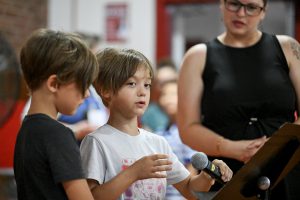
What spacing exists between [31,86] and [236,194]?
647 millimetres

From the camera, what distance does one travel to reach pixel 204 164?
5.52 ft

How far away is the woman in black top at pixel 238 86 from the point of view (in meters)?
2.34

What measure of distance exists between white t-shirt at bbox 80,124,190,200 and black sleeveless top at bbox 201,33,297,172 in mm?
461

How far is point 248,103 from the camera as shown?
234 centimetres

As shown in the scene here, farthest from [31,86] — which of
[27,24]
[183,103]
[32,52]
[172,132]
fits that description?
[27,24]

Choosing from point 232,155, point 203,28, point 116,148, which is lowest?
point 203,28

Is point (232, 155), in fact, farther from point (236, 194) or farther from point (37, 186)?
point (37, 186)

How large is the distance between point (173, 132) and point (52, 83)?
1713 millimetres

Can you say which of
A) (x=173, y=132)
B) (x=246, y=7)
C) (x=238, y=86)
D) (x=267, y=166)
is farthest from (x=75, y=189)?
(x=173, y=132)

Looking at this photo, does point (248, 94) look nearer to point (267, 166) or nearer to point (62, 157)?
point (267, 166)

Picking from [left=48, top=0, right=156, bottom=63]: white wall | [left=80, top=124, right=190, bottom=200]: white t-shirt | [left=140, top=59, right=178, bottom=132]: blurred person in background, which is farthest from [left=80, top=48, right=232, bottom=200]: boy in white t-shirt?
[left=48, top=0, right=156, bottom=63]: white wall

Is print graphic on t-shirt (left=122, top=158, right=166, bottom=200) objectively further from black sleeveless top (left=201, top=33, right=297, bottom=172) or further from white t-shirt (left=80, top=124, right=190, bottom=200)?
black sleeveless top (left=201, top=33, right=297, bottom=172)

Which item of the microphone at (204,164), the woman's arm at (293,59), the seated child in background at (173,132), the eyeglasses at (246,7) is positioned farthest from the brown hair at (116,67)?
the seated child in background at (173,132)

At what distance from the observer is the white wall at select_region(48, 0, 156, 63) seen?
6.81m
